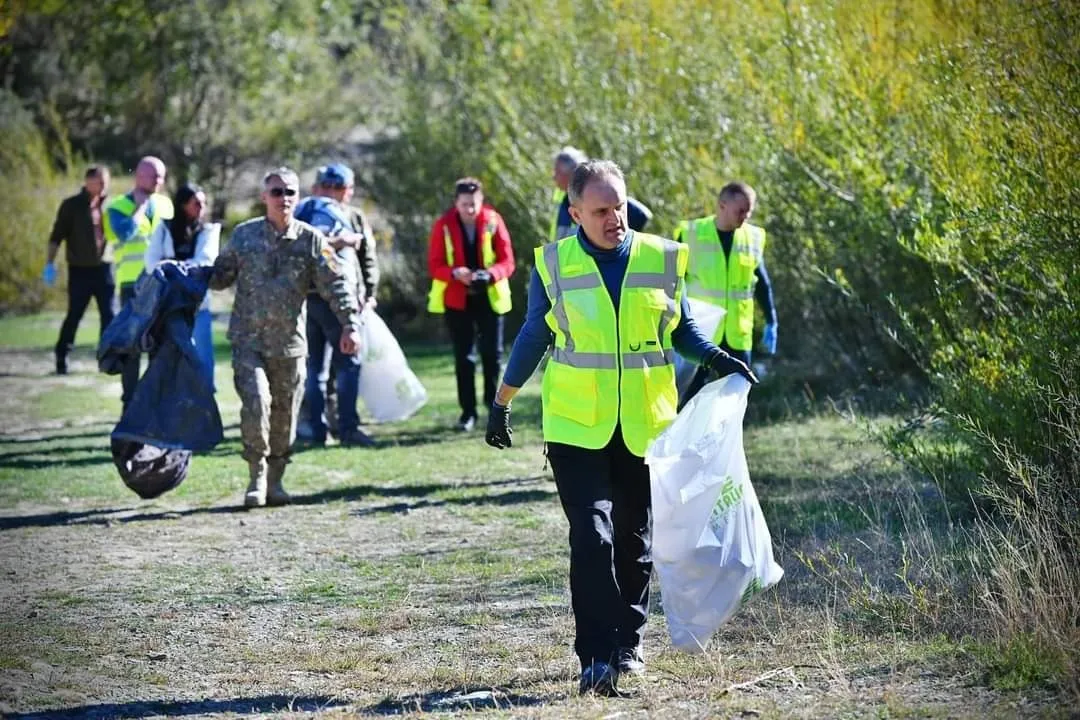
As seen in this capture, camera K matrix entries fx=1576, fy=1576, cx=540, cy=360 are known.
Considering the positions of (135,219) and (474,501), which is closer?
(474,501)

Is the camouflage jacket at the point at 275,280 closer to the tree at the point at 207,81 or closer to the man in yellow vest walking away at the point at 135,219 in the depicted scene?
the man in yellow vest walking away at the point at 135,219

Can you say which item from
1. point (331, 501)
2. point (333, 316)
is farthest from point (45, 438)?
point (331, 501)

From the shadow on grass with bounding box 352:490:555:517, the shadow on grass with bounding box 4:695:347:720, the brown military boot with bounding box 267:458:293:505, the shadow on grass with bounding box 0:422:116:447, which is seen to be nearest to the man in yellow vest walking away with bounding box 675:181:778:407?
the shadow on grass with bounding box 352:490:555:517

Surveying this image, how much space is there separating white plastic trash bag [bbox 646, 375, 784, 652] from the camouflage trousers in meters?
4.55

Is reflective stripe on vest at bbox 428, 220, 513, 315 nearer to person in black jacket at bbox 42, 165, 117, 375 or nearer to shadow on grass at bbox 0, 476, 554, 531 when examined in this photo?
shadow on grass at bbox 0, 476, 554, 531

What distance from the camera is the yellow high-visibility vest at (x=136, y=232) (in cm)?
1299

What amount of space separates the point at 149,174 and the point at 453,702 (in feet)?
25.6

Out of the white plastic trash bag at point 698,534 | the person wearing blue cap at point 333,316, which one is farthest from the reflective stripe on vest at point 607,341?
the person wearing blue cap at point 333,316

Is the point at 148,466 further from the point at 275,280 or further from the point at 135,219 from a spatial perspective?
the point at 135,219

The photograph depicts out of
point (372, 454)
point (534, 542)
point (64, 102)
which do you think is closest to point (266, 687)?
point (534, 542)

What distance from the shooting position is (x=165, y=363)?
9.87m

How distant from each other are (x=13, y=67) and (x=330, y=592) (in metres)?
28.5

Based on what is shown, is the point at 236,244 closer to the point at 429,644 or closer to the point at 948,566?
the point at 429,644

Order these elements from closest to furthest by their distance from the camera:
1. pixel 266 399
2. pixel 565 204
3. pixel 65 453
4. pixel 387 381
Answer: pixel 266 399, pixel 565 204, pixel 65 453, pixel 387 381
